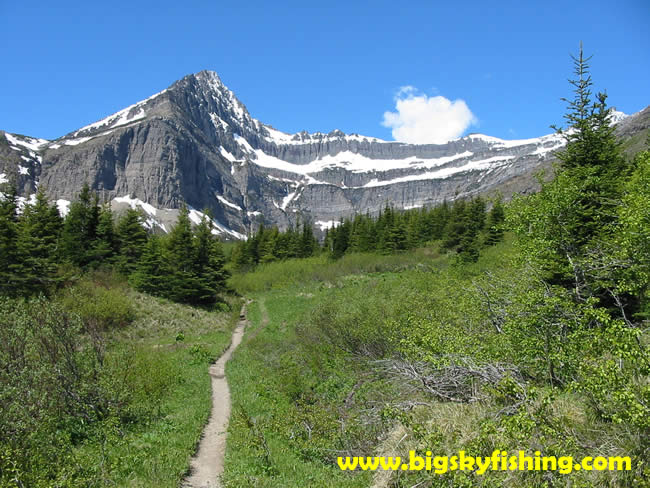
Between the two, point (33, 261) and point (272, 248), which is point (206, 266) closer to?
point (33, 261)

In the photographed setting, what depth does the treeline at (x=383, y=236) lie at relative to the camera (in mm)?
51062

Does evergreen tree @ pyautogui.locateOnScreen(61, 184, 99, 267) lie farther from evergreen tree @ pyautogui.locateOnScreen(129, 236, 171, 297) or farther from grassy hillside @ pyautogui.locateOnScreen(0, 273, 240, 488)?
grassy hillside @ pyautogui.locateOnScreen(0, 273, 240, 488)

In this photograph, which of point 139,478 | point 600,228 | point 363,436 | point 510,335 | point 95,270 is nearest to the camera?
point 139,478

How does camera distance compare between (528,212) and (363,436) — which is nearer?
(363,436)

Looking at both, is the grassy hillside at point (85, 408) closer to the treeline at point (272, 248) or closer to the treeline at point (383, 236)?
the treeline at point (383, 236)

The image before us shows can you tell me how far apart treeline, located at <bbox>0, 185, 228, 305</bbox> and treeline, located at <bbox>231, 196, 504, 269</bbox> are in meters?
26.5

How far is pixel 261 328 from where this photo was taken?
1025 inches

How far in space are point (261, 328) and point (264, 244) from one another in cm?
4073

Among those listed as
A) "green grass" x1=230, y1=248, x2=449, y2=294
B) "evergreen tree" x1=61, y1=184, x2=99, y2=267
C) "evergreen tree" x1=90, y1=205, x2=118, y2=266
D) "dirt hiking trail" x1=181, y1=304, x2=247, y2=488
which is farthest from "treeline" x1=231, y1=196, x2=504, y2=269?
"dirt hiking trail" x1=181, y1=304, x2=247, y2=488

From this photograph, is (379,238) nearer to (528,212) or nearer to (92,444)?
(528,212)

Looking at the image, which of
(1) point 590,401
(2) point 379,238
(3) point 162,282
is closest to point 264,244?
(2) point 379,238

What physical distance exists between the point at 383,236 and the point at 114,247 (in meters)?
35.9

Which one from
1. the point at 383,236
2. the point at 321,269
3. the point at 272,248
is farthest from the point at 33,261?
the point at 383,236

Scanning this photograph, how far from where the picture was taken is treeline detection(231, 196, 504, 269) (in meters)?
51.1
